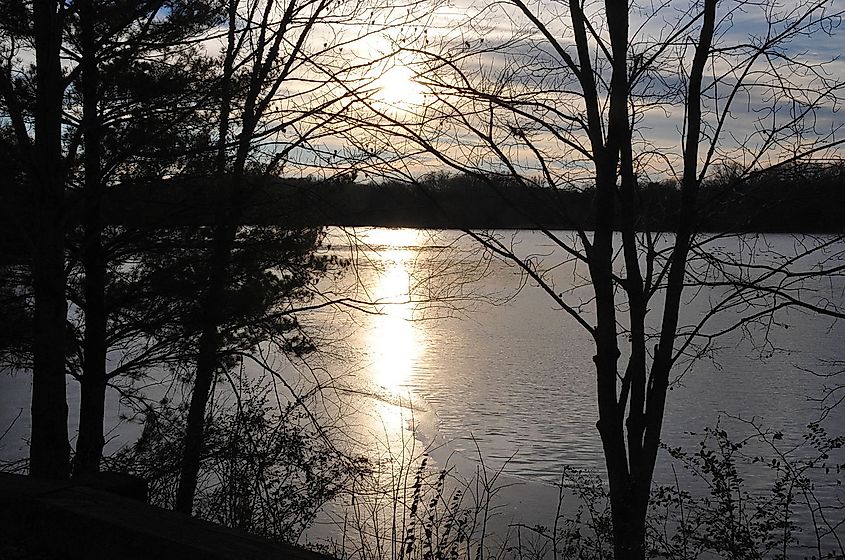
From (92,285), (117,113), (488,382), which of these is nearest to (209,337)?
(92,285)

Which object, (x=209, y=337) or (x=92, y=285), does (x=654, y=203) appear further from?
(x=92, y=285)

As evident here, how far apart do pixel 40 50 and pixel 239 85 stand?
9.85 ft

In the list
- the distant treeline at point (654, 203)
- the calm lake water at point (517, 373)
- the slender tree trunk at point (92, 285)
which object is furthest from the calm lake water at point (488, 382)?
the slender tree trunk at point (92, 285)

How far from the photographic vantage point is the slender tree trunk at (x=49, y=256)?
267 inches

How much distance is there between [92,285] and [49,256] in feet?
10.5

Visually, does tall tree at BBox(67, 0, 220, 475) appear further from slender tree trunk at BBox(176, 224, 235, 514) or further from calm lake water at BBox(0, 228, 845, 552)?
calm lake water at BBox(0, 228, 845, 552)

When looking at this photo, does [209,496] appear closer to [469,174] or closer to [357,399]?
[469,174]

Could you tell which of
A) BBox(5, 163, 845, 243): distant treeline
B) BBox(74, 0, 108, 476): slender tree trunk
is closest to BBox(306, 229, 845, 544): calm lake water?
BBox(5, 163, 845, 243): distant treeline

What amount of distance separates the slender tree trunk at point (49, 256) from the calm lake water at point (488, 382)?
3.03m

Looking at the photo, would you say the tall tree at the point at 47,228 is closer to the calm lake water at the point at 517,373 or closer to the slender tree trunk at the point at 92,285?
the slender tree trunk at the point at 92,285

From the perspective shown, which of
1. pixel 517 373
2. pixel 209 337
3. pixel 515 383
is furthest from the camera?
pixel 517 373

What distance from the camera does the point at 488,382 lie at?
21641 mm

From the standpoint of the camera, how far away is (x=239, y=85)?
31.7 ft

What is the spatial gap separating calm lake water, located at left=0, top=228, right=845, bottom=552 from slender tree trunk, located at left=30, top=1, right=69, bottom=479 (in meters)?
3.03
